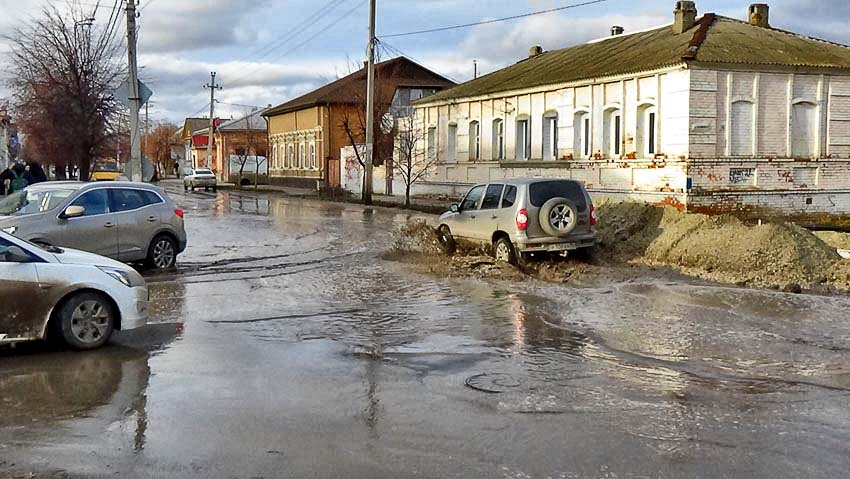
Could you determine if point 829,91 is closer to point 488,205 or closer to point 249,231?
point 488,205

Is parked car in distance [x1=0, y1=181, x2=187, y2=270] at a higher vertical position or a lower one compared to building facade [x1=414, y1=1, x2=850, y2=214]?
lower

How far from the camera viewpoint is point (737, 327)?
10844mm

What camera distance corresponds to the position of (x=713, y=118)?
25.3 m

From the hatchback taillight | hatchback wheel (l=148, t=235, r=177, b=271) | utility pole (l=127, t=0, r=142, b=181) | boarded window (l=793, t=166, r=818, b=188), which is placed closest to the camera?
the hatchback taillight

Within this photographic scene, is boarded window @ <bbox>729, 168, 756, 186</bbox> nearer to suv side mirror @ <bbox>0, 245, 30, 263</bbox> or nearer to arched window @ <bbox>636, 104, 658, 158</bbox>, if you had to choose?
arched window @ <bbox>636, 104, 658, 158</bbox>

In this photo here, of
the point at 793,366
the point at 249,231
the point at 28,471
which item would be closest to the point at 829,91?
the point at 249,231

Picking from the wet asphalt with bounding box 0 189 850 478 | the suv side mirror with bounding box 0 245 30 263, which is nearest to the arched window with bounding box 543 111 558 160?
the wet asphalt with bounding box 0 189 850 478

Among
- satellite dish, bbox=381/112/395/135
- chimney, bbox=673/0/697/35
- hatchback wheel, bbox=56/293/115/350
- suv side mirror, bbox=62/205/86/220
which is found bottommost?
hatchback wheel, bbox=56/293/115/350

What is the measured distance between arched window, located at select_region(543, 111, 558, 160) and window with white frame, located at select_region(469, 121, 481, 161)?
16.3 ft

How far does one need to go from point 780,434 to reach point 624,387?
163 centimetres

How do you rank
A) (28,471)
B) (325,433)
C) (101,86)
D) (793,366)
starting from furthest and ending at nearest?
(101,86), (793,366), (325,433), (28,471)

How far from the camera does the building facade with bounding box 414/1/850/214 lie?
994 inches

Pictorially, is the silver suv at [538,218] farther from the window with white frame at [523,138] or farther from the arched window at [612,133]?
the window with white frame at [523,138]

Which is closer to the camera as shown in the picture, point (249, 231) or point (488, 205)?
point (488, 205)
